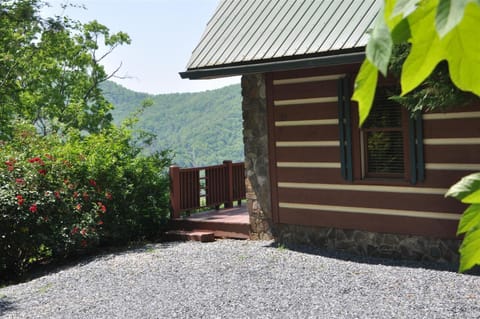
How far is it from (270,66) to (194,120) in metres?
76.2

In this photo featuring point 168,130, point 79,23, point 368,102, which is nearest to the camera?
point 368,102

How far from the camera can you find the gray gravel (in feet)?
21.4

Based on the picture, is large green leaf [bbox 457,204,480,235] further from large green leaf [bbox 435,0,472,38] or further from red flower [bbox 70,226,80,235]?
red flower [bbox 70,226,80,235]

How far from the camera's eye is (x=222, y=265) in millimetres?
8703

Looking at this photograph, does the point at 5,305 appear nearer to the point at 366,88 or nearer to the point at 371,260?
the point at 371,260

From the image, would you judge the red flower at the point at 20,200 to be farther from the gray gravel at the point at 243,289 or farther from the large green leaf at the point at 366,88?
the large green leaf at the point at 366,88

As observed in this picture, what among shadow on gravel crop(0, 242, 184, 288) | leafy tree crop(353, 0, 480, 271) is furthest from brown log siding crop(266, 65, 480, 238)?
leafy tree crop(353, 0, 480, 271)

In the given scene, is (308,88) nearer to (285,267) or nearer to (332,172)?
(332,172)

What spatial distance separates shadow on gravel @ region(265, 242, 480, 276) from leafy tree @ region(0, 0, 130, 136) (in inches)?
517

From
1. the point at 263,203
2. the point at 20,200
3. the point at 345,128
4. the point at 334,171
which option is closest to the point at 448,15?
the point at 345,128

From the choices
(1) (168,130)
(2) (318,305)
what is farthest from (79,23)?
(1) (168,130)

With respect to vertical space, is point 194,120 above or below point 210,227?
above

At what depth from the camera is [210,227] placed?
37.4 feet

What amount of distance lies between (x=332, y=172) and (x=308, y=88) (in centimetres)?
134
